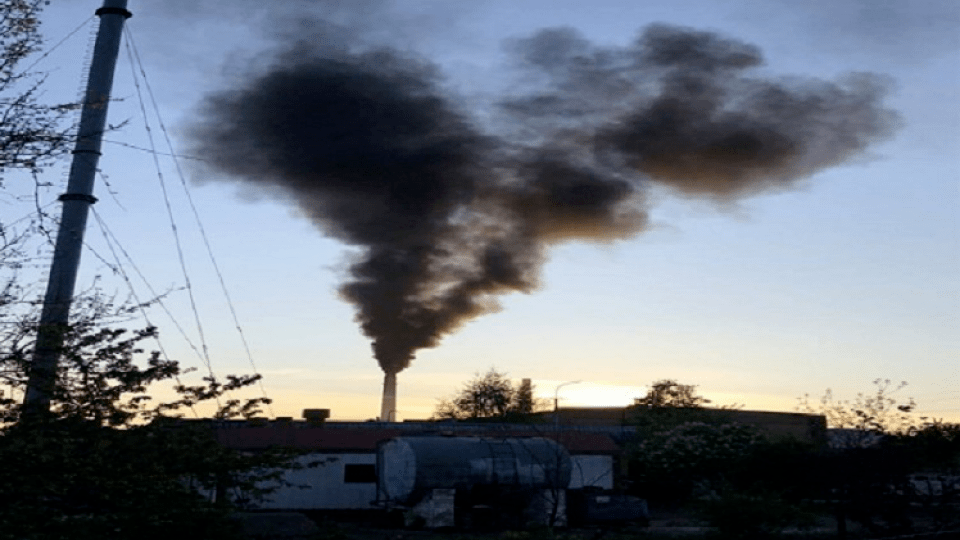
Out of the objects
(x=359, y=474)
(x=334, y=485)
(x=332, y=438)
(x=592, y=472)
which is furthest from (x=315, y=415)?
(x=592, y=472)

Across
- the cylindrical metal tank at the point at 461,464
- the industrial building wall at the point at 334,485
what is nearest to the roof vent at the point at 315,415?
the industrial building wall at the point at 334,485

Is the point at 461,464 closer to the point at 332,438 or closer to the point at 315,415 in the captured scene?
the point at 332,438

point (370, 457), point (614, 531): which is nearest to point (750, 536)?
point (614, 531)

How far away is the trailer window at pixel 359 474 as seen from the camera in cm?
3909

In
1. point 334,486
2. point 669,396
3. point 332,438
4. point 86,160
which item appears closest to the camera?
point 86,160

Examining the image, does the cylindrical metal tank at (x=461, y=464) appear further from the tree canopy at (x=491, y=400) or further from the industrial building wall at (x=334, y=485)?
the tree canopy at (x=491, y=400)

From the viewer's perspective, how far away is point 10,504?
9969 mm

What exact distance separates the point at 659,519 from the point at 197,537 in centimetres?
2902

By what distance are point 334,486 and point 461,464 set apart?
581 centimetres

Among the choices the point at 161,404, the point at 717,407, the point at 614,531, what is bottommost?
the point at 614,531

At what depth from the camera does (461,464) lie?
36.2 metres

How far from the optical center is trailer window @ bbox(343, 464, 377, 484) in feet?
128

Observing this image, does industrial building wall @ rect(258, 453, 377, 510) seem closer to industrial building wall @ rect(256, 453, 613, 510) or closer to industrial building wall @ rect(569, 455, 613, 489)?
industrial building wall @ rect(256, 453, 613, 510)

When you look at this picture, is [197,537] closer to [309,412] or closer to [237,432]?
[237,432]
